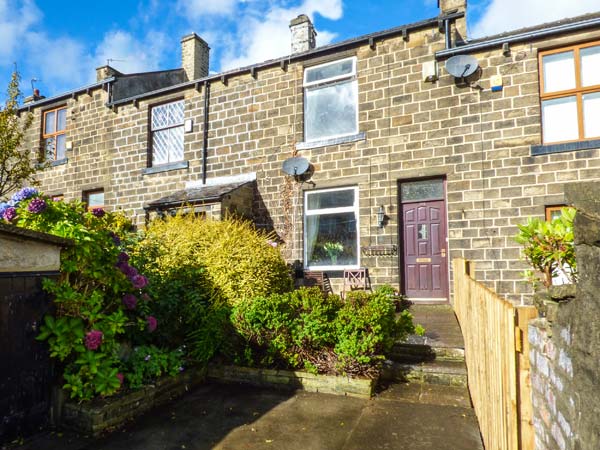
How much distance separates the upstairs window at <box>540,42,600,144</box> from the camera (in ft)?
24.8

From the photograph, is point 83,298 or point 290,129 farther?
point 290,129

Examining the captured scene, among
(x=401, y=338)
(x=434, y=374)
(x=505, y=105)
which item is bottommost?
(x=434, y=374)

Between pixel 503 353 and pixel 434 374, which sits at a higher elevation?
pixel 503 353

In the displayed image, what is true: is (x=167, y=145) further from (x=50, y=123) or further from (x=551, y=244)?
(x=551, y=244)

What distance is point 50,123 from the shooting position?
A: 14367mm

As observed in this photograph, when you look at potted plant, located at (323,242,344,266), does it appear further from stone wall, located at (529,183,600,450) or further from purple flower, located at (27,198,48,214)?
stone wall, located at (529,183,600,450)

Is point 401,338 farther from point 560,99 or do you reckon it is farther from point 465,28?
point 465,28

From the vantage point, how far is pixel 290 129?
1013cm

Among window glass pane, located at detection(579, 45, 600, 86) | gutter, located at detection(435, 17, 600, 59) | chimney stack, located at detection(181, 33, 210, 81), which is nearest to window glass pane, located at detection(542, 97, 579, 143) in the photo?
window glass pane, located at detection(579, 45, 600, 86)

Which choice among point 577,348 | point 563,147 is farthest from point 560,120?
point 577,348

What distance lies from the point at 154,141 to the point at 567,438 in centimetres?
1229

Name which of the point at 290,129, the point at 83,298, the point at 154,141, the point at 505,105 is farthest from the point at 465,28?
the point at 83,298

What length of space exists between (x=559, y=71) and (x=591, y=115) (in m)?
1.05

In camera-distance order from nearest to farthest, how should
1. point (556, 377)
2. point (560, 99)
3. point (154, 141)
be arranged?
point (556, 377)
point (560, 99)
point (154, 141)
